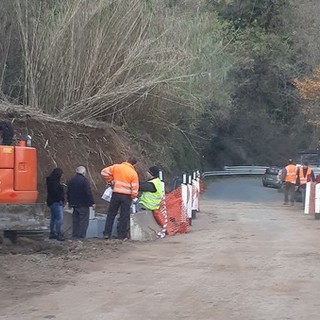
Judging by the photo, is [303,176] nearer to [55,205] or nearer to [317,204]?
[317,204]

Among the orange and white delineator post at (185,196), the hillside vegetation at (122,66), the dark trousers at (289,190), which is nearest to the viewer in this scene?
the orange and white delineator post at (185,196)

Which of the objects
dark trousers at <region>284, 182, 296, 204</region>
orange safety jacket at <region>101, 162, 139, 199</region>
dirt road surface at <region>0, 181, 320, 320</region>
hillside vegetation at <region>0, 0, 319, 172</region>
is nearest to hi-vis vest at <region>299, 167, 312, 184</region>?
dark trousers at <region>284, 182, 296, 204</region>

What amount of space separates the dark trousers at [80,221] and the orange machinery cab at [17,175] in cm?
266

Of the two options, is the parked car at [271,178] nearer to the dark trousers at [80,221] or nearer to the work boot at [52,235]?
the dark trousers at [80,221]

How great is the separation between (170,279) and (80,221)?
5.52m

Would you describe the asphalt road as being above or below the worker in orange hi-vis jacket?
below

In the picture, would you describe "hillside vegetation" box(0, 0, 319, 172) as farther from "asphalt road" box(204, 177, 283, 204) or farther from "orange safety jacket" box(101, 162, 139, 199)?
"orange safety jacket" box(101, 162, 139, 199)

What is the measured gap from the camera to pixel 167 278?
1262 centimetres

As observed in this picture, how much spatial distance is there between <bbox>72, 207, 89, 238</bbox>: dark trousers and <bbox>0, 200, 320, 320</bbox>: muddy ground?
81 centimetres

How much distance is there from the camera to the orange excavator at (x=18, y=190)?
14.7 m

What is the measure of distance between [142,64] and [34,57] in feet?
10.1

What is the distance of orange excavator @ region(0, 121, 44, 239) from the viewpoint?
14.7m

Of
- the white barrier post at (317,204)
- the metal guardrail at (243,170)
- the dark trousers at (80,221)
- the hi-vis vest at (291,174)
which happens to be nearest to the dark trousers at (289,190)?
the hi-vis vest at (291,174)

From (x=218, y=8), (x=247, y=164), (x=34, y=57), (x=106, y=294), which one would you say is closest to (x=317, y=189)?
(x=34, y=57)
